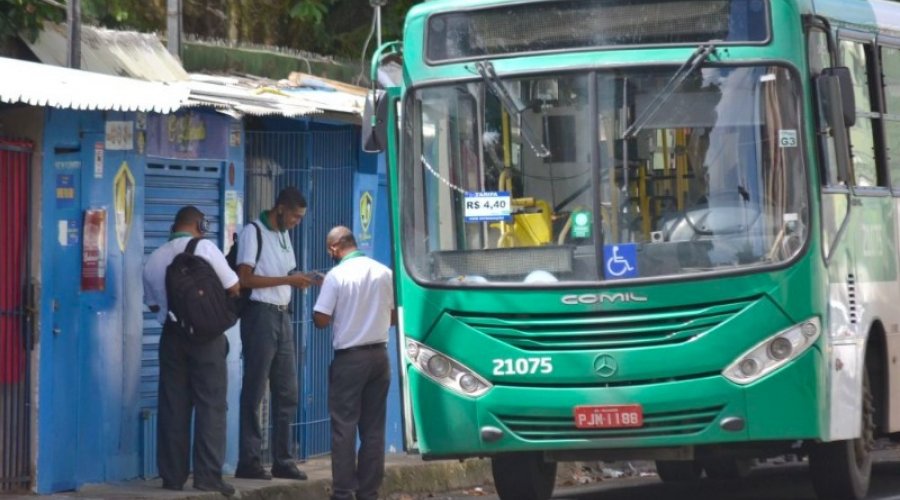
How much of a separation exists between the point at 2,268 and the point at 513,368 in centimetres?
324

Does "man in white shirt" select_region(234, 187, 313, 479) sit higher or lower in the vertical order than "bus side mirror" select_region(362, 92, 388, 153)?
lower

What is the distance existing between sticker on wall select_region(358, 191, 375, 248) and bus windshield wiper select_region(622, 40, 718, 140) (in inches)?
204

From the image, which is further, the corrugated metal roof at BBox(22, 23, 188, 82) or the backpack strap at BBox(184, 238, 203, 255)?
the corrugated metal roof at BBox(22, 23, 188, 82)

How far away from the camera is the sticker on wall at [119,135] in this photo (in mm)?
11945

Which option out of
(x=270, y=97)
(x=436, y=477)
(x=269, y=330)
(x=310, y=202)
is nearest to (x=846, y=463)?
(x=269, y=330)

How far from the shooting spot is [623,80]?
10.0m

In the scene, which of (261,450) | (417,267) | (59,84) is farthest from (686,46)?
(261,450)

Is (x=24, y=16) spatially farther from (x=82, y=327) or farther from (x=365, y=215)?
(x=365, y=215)

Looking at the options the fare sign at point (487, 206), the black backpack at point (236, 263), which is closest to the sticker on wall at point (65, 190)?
the black backpack at point (236, 263)

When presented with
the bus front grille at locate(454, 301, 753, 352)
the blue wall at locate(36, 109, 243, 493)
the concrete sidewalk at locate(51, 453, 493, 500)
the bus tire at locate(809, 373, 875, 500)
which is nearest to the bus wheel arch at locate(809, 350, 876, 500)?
the bus tire at locate(809, 373, 875, 500)

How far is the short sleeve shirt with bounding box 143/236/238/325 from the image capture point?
11727mm

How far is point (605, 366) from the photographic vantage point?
32.2ft

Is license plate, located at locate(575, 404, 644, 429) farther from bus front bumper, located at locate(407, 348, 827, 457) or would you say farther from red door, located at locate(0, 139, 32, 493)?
red door, located at locate(0, 139, 32, 493)

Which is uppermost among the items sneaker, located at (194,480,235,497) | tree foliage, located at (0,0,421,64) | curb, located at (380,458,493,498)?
tree foliage, located at (0,0,421,64)
